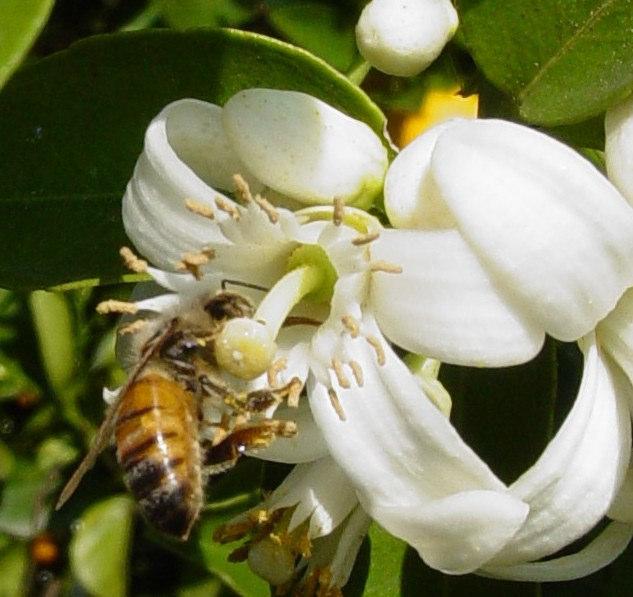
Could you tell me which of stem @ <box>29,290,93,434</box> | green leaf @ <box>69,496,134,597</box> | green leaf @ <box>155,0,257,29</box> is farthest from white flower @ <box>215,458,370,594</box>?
green leaf @ <box>155,0,257,29</box>

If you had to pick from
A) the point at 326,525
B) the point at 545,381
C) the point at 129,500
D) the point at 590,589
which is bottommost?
the point at 129,500

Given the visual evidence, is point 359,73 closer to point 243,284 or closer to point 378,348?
point 243,284

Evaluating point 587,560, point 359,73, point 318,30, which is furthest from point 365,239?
point 318,30

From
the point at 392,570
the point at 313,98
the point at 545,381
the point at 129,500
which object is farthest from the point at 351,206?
the point at 129,500

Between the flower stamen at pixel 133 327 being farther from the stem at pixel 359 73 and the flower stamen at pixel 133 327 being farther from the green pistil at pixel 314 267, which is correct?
the stem at pixel 359 73

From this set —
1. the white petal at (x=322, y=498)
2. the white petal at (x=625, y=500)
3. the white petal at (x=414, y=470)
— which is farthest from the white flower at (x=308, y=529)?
the white petal at (x=625, y=500)

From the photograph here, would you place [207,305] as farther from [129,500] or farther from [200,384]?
[129,500]
